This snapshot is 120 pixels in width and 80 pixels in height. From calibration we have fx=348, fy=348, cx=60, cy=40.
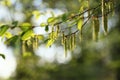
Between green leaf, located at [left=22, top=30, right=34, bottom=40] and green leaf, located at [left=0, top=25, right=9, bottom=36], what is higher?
green leaf, located at [left=0, top=25, right=9, bottom=36]

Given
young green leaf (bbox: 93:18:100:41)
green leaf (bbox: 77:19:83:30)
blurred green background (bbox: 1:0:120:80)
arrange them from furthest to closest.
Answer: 1. blurred green background (bbox: 1:0:120:80)
2. green leaf (bbox: 77:19:83:30)
3. young green leaf (bbox: 93:18:100:41)

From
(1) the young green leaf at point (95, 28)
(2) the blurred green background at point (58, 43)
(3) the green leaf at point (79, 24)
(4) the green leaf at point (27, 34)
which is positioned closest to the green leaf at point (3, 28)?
(4) the green leaf at point (27, 34)

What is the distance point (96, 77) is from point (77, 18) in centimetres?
2923

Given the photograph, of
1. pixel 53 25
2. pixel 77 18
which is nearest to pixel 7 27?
pixel 53 25

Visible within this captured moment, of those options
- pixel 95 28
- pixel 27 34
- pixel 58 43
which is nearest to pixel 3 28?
pixel 27 34

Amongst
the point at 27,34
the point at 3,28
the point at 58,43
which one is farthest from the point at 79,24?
the point at 58,43

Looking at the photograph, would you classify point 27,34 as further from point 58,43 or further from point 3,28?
point 58,43

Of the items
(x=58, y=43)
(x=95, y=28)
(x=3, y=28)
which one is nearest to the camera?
(x=95, y=28)

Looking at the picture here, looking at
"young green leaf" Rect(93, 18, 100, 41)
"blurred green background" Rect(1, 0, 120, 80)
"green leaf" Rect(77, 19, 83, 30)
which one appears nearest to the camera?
"young green leaf" Rect(93, 18, 100, 41)

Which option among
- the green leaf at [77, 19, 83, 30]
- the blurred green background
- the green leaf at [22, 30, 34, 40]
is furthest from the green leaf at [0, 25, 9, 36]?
the blurred green background

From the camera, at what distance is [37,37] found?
11.2ft

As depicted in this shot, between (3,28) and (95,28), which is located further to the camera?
(3,28)

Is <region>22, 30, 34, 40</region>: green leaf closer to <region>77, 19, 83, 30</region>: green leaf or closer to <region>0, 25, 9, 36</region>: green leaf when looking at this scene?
<region>0, 25, 9, 36</region>: green leaf

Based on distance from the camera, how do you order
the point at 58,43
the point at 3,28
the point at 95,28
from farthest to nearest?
the point at 58,43
the point at 3,28
the point at 95,28
